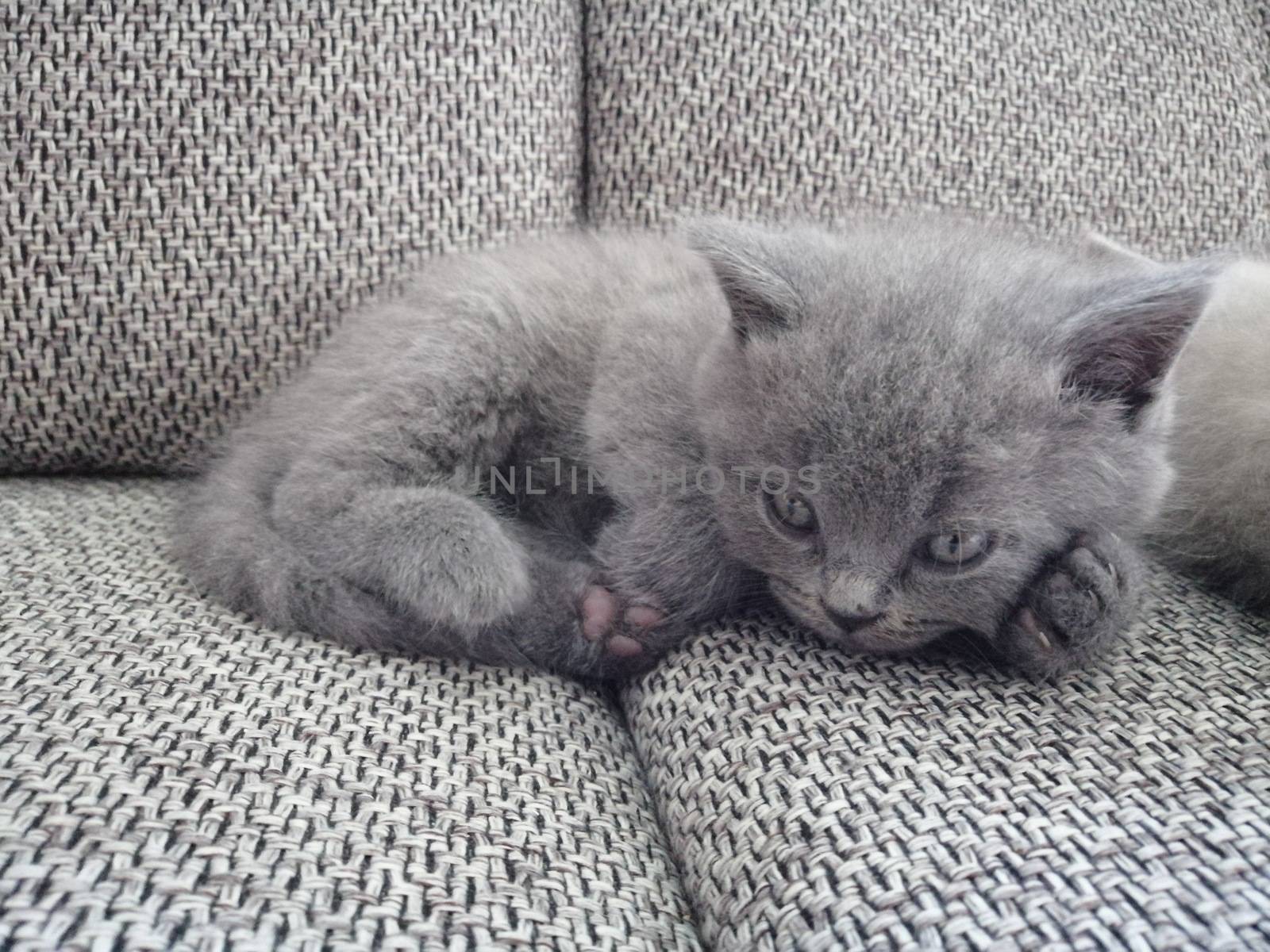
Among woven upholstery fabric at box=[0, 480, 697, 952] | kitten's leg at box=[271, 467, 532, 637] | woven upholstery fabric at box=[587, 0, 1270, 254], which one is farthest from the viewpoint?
woven upholstery fabric at box=[587, 0, 1270, 254]

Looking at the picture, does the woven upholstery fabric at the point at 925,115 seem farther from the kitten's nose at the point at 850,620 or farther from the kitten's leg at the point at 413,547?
the kitten's nose at the point at 850,620

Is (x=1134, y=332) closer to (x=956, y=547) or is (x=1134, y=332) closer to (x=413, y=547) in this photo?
(x=956, y=547)

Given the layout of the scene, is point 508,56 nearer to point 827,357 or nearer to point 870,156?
point 870,156

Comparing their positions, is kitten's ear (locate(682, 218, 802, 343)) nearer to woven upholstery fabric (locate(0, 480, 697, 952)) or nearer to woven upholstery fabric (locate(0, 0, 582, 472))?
woven upholstery fabric (locate(0, 480, 697, 952))

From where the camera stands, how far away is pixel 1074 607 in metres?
1.06

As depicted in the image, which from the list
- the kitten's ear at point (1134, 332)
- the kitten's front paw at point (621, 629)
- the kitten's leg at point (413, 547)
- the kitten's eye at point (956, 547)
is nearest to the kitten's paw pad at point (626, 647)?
the kitten's front paw at point (621, 629)

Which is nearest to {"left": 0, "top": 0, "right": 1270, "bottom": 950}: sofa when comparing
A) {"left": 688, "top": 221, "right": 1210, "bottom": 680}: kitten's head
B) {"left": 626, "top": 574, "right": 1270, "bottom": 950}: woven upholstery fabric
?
{"left": 626, "top": 574, "right": 1270, "bottom": 950}: woven upholstery fabric

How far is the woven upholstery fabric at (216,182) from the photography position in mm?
1574

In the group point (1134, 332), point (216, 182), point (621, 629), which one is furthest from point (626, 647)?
point (216, 182)

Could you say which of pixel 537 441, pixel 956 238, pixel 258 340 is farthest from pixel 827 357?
pixel 258 340

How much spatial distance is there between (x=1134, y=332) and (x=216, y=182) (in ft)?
4.64

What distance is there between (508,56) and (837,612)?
1175mm

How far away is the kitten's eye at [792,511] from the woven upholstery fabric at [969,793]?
0.17m

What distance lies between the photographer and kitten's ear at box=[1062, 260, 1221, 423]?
3.21 feet
